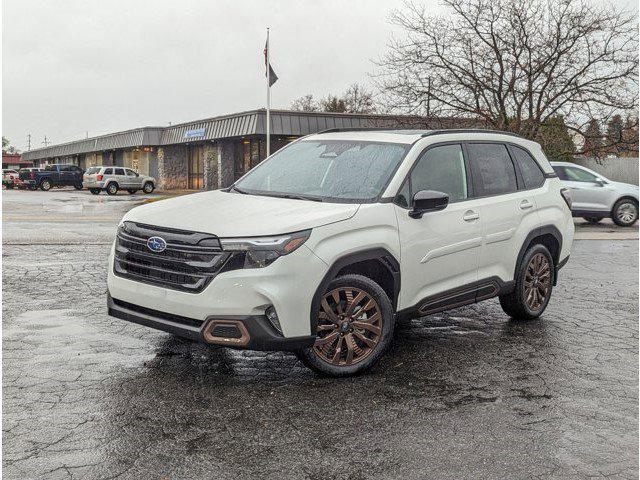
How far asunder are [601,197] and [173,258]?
18.2 metres

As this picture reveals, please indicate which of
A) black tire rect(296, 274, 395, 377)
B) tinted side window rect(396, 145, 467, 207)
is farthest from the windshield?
black tire rect(296, 274, 395, 377)

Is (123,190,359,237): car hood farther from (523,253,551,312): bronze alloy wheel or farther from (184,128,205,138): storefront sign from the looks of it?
(184,128,205,138): storefront sign

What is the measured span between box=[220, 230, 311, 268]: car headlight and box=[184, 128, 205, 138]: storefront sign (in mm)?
42770

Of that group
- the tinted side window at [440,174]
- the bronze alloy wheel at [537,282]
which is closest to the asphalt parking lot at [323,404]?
the bronze alloy wheel at [537,282]

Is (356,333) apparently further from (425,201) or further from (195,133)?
(195,133)

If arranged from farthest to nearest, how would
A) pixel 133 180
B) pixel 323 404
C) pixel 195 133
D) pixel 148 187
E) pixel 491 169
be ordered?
1. pixel 195 133
2. pixel 148 187
3. pixel 133 180
4. pixel 491 169
5. pixel 323 404

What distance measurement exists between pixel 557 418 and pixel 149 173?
58.7m

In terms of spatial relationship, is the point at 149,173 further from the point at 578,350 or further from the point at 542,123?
the point at 578,350

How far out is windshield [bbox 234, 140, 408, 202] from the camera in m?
5.84

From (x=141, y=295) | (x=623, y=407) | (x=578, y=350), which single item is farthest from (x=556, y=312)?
(x=141, y=295)

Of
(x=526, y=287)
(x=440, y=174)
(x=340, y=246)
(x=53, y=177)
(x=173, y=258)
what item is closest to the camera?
(x=173, y=258)

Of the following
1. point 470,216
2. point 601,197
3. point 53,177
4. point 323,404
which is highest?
point 470,216

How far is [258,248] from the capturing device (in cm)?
486

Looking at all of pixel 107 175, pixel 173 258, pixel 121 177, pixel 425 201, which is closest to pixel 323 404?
pixel 173 258
